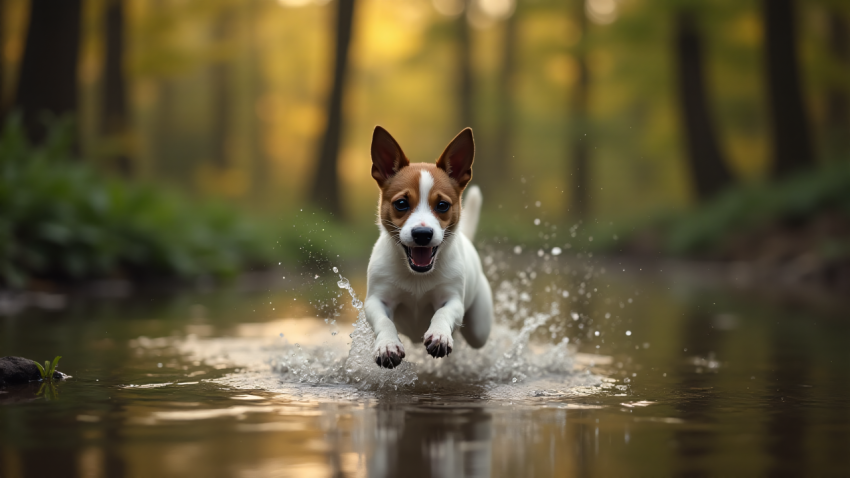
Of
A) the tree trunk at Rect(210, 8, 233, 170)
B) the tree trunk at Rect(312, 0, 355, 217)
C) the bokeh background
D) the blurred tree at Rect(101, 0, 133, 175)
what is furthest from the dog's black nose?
the tree trunk at Rect(210, 8, 233, 170)

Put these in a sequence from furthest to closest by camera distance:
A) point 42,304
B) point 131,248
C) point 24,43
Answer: point 24,43 → point 131,248 → point 42,304

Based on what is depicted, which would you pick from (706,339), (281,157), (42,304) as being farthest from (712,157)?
(281,157)

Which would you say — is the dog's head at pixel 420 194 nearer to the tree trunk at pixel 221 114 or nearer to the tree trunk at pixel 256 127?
the tree trunk at pixel 221 114

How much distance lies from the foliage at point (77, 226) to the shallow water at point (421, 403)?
2.80 meters

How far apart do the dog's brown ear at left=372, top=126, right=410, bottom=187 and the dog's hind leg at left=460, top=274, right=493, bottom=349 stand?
1.19m

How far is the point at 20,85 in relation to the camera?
14516 mm

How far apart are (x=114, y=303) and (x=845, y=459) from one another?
8813 mm

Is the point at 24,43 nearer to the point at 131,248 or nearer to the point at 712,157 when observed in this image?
the point at 131,248

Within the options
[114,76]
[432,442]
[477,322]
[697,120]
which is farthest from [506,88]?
[432,442]

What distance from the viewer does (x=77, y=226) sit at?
11875 millimetres

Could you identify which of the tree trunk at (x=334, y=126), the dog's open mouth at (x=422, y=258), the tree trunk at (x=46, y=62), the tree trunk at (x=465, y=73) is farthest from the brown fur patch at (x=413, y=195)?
the tree trunk at (x=465, y=73)

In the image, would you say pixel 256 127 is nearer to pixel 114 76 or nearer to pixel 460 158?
pixel 114 76

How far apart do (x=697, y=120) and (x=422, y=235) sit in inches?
862

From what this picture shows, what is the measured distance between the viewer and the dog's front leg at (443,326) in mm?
4668
